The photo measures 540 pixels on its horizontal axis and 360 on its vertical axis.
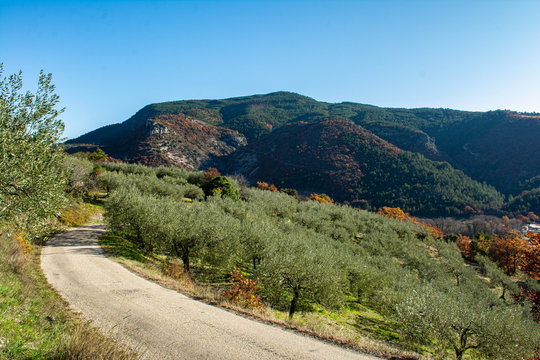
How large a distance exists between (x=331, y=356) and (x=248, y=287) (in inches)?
309

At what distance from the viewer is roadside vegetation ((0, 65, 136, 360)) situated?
6.09 metres

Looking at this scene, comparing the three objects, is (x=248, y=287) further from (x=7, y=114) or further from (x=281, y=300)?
(x=7, y=114)

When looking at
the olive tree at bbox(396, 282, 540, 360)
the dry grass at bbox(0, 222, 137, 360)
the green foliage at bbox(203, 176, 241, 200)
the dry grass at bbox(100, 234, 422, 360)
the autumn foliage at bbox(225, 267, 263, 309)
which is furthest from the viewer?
the green foliage at bbox(203, 176, 241, 200)

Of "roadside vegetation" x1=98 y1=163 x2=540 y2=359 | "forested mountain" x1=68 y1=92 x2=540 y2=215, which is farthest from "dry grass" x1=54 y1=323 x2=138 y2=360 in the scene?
"forested mountain" x1=68 y1=92 x2=540 y2=215

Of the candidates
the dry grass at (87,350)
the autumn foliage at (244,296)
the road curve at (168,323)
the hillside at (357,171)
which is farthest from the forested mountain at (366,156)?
the dry grass at (87,350)

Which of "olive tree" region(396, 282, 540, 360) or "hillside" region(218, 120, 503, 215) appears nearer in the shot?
"olive tree" region(396, 282, 540, 360)

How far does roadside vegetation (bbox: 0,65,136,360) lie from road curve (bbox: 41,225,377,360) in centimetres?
106

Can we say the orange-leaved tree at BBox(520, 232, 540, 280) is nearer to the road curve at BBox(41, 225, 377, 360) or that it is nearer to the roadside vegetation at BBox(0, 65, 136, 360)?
the road curve at BBox(41, 225, 377, 360)

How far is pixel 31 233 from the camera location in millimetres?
14133

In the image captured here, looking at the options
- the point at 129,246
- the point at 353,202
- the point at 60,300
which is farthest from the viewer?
the point at 353,202

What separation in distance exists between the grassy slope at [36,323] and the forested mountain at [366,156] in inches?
4495

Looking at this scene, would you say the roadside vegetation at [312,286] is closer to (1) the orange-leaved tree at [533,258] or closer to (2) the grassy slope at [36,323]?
(1) the orange-leaved tree at [533,258]

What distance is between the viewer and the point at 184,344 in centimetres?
865

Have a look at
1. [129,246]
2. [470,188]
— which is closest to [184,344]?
[129,246]
